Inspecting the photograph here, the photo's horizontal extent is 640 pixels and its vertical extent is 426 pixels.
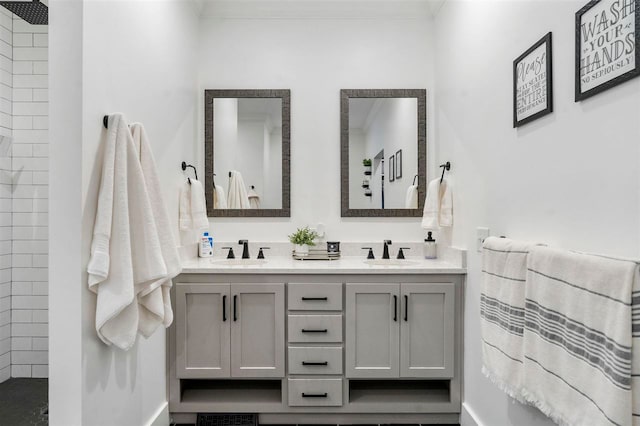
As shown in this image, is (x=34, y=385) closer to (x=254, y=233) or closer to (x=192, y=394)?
(x=192, y=394)

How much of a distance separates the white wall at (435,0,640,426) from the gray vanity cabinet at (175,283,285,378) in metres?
1.12

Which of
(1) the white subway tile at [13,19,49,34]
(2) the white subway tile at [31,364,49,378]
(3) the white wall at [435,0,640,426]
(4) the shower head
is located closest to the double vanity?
(3) the white wall at [435,0,640,426]

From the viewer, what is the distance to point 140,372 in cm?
178

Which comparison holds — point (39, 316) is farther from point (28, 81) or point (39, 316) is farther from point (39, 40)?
point (39, 40)

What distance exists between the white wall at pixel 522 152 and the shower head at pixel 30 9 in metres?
2.09

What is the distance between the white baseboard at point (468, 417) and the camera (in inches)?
76.2

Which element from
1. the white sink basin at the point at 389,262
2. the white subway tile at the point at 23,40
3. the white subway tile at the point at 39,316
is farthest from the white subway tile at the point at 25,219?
the white sink basin at the point at 389,262

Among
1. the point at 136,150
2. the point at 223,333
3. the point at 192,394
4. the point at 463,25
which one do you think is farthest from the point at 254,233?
the point at 463,25

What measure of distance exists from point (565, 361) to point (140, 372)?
177 cm

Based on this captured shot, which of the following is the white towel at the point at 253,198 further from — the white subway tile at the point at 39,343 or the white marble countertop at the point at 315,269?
the white subway tile at the point at 39,343

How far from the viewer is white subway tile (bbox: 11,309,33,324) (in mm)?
2119

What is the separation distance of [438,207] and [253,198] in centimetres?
128

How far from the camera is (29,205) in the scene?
2154 millimetres

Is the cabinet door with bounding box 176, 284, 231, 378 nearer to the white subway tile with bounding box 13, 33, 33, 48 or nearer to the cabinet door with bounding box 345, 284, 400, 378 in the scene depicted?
the cabinet door with bounding box 345, 284, 400, 378
